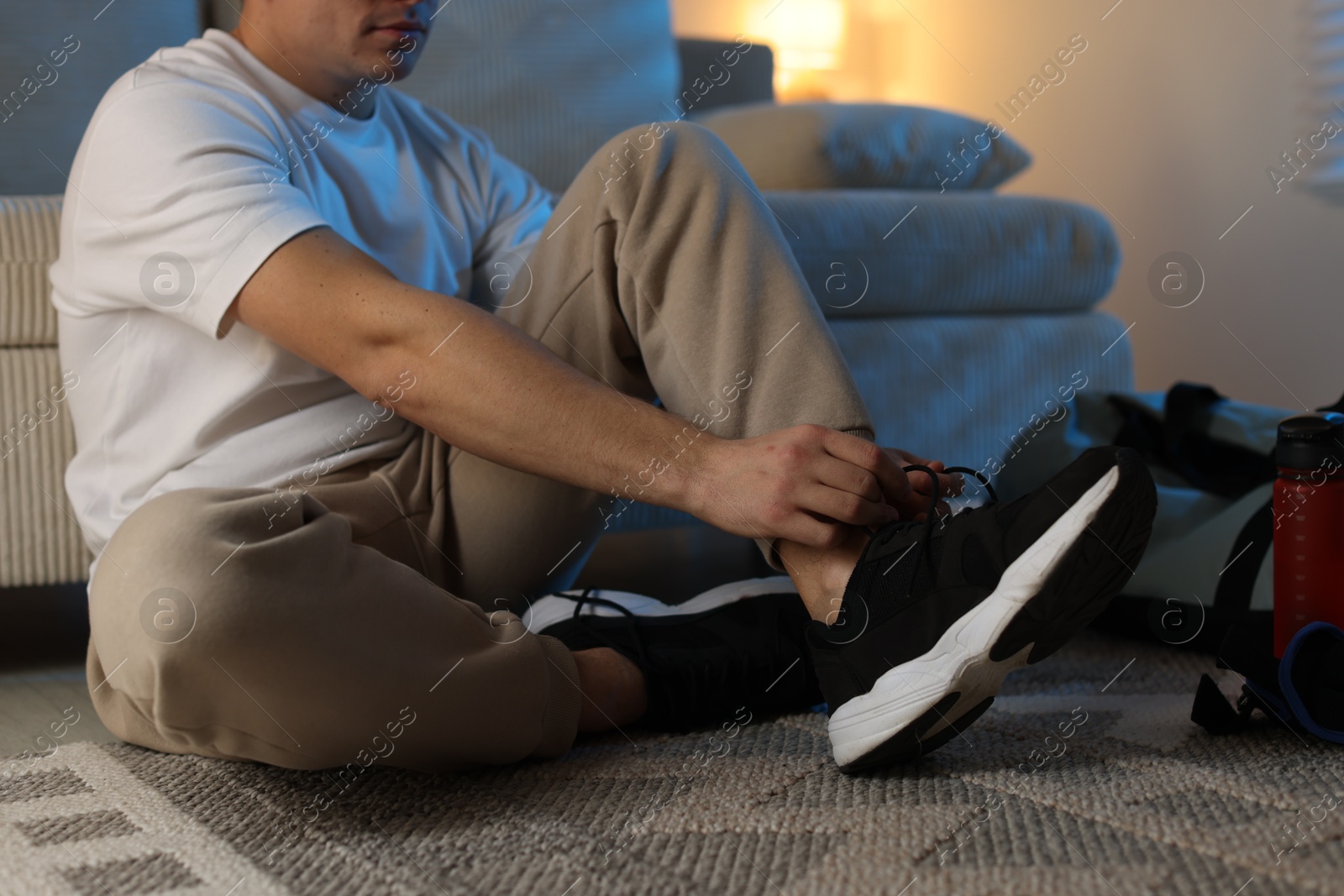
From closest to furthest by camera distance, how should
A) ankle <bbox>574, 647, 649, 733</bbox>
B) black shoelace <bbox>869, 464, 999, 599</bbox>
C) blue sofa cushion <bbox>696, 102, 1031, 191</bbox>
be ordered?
1. black shoelace <bbox>869, 464, 999, 599</bbox>
2. ankle <bbox>574, 647, 649, 733</bbox>
3. blue sofa cushion <bbox>696, 102, 1031, 191</bbox>

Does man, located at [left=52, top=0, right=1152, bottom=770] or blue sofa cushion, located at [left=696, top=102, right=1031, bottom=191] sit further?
blue sofa cushion, located at [left=696, top=102, right=1031, bottom=191]

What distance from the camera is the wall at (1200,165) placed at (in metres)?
1.84

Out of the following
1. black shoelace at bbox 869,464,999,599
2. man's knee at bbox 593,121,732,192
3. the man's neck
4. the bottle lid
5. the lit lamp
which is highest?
the lit lamp

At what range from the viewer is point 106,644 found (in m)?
0.61

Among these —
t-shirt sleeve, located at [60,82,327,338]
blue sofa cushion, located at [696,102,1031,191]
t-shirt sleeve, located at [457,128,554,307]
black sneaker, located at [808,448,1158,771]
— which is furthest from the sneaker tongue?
blue sofa cushion, located at [696,102,1031,191]

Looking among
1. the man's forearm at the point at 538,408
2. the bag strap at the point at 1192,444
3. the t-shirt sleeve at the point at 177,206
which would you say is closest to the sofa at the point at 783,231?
the bag strap at the point at 1192,444

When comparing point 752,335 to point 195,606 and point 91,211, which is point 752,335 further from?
point 91,211

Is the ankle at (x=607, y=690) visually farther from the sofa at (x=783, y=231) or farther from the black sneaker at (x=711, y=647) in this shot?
the sofa at (x=783, y=231)

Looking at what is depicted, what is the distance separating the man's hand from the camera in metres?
0.61

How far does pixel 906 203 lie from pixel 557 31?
67 centimetres

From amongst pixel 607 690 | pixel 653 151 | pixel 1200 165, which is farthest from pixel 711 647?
pixel 1200 165

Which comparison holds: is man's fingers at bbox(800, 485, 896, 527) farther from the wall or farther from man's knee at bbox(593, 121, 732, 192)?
the wall

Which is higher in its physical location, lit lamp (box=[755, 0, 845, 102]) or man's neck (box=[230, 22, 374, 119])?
lit lamp (box=[755, 0, 845, 102])

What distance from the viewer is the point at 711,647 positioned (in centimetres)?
77
